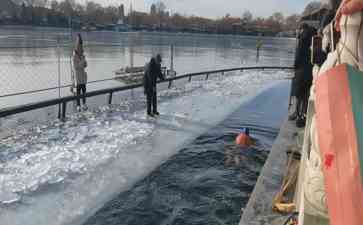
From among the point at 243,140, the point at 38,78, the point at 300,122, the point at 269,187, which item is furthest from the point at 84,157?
the point at 38,78

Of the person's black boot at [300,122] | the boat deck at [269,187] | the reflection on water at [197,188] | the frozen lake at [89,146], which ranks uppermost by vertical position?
the person's black boot at [300,122]

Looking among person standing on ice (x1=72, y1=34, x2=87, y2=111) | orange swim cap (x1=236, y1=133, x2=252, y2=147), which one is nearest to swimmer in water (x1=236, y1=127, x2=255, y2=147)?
orange swim cap (x1=236, y1=133, x2=252, y2=147)

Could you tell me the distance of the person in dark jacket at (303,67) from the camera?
23.2 ft

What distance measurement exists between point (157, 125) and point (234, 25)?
127779mm

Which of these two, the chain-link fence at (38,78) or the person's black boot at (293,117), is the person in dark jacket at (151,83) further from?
the person's black boot at (293,117)

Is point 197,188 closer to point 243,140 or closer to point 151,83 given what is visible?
point 243,140

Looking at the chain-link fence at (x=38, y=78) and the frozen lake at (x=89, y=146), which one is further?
the chain-link fence at (x=38, y=78)

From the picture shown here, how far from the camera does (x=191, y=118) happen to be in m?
10.2

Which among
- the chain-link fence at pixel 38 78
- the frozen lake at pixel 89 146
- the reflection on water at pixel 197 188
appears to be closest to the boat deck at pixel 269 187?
the reflection on water at pixel 197 188

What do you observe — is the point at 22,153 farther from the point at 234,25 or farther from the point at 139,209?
the point at 234,25

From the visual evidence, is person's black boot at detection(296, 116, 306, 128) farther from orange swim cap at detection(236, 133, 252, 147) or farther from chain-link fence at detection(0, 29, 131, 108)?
chain-link fence at detection(0, 29, 131, 108)

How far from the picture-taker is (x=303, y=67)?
24.2ft

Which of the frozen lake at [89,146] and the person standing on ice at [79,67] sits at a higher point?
the person standing on ice at [79,67]

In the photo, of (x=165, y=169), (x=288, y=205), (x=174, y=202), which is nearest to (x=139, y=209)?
(x=174, y=202)
